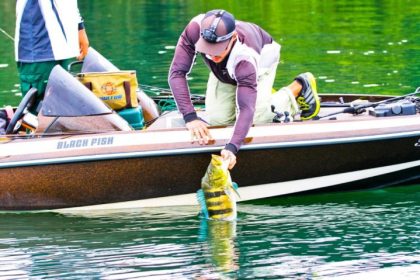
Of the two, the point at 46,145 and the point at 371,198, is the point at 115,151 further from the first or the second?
the point at 371,198

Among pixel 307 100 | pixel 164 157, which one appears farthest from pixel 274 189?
pixel 164 157

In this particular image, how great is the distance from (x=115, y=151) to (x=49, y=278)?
132cm

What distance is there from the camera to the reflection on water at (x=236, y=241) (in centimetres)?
750

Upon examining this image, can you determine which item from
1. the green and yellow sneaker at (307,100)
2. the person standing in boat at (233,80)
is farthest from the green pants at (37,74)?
the green and yellow sneaker at (307,100)

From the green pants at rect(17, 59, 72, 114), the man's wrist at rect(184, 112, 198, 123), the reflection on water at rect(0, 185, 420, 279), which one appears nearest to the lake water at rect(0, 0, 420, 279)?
the reflection on water at rect(0, 185, 420, 279)

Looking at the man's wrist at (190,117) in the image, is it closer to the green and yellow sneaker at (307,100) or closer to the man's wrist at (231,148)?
the man's wrist at (231,148)

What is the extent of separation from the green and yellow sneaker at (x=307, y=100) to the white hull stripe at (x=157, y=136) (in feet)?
1.63

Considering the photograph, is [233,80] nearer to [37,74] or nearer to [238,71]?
[238,71]

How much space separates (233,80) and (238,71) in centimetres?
33

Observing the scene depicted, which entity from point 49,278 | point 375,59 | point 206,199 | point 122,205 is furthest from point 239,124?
point 375,59

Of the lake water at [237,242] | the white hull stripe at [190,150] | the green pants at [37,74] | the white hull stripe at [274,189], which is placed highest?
the green pants at [37,74]

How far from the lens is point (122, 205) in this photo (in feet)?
29.0

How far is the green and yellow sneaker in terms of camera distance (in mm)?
9078

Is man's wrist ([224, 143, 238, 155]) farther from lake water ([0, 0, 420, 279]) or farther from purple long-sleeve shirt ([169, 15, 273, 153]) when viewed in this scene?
lake water ([0, 0, 420, 279])
